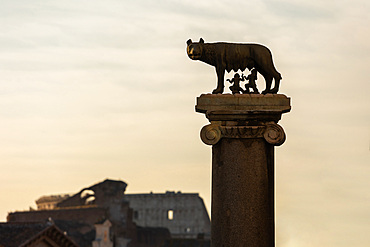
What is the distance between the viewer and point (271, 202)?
971cm

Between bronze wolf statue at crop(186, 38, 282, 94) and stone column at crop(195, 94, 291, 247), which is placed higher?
bronze wolf statue at crop(186, 38, 282, 94)

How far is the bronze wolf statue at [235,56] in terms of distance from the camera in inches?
394

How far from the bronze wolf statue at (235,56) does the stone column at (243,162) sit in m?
0.36

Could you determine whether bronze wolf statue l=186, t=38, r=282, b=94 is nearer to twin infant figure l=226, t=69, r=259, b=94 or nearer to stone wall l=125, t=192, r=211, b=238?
twin infant figure l=226, t=69, r=259, b=94

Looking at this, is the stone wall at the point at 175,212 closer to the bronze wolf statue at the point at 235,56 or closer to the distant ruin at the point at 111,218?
the distant ruin at the point at 111,218

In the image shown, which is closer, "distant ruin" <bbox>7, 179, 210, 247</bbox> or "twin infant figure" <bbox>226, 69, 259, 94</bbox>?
"twin infant figure" <bbox>226, 69, 259, 94</bbox>

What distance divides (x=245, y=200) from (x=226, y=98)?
1097 mm

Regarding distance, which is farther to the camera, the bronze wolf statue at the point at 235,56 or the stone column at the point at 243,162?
the bronze wolf statue at the point at 235,56

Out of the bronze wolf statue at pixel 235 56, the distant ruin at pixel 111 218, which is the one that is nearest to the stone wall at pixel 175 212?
the distant ruin at pixel 111 218

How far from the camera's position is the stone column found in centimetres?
961

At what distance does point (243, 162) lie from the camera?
31.8 feet

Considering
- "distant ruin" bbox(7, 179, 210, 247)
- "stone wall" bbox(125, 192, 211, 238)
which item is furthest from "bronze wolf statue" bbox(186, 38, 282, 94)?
"stone wall" bbox(125, 192, 211, 238)

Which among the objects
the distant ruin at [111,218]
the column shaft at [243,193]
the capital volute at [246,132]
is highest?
the distant ruin at [111,218]

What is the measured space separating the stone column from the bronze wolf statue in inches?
14.1
